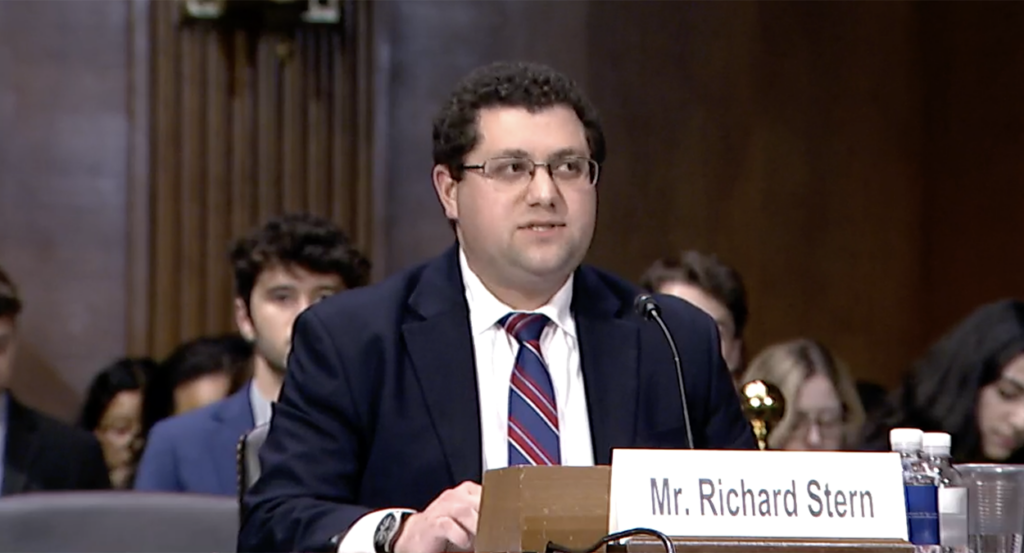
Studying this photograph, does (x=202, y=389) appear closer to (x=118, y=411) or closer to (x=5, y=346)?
(x=118, y=411)

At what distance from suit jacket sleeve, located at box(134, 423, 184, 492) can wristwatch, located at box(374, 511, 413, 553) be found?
2006 millimetres

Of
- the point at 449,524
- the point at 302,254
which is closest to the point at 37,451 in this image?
the point at 302,254

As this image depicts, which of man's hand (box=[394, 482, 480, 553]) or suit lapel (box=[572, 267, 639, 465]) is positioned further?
suit lapel (box=[572, 267, 639, 465])

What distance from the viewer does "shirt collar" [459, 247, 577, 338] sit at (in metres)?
3.00

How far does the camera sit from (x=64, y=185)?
581 cm

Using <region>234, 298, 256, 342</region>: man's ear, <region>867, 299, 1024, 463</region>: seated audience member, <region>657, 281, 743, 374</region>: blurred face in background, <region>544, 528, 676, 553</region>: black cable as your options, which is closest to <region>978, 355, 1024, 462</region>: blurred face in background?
<region>867, 299, 1024, 463</region>: seated audience member

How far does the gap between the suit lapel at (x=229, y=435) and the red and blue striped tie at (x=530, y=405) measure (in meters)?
1.57

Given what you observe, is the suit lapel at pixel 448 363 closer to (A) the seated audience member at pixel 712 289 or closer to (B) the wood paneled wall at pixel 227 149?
(A) the seated audience member at pixel 712 289

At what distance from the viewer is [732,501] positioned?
6.48 feet

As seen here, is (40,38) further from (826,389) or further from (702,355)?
(702,355)

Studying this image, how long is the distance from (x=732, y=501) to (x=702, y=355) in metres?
1.08

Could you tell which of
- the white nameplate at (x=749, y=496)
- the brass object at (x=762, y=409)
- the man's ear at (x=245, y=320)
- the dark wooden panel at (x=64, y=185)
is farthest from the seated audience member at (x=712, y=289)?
the white nameplate at (x=749, y=496)

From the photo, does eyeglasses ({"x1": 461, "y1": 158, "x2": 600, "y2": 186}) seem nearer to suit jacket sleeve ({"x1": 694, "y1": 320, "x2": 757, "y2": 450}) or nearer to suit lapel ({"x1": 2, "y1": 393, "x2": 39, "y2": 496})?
suit jacket sleeve ({"x1": 694, "y1": 320, "x2": 757, "y2": 450})

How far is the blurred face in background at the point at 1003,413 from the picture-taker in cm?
407
